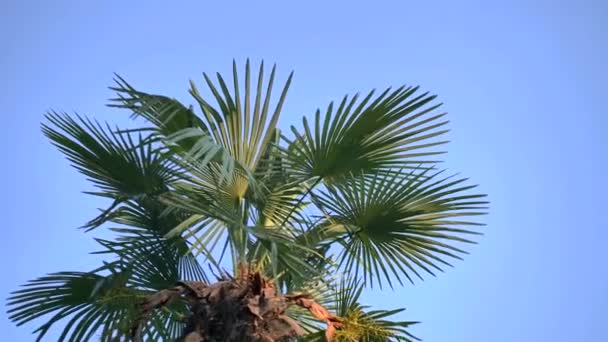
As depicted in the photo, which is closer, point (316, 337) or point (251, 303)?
point (251, 303)

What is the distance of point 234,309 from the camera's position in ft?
21.0

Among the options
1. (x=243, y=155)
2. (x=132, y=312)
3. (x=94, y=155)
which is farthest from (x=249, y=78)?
(x=132, y=312)

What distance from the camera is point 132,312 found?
723 centimetres

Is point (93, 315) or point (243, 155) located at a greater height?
point (243, 155)

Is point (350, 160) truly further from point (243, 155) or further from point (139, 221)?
point (139, 221)

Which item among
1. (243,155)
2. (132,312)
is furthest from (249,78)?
(132,312)

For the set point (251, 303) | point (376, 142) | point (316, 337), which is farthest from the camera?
point (376, 142)

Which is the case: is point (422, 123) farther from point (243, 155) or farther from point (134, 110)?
point (134, 110)

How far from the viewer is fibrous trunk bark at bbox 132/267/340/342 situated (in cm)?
636

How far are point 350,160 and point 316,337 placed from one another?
1.29 meters


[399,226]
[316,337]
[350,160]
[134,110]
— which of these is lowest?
[316,337]

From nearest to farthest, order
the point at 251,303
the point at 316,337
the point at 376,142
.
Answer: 1. the point at 251,303
2. the point at 316,337
3. the point at 376,142

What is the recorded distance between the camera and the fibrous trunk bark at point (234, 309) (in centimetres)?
636

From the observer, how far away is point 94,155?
7418 mm
